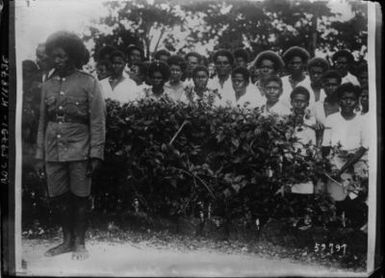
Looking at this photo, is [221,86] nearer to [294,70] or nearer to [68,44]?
[294,70]

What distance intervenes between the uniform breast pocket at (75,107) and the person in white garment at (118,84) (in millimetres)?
95

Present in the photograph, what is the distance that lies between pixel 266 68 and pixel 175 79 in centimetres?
35

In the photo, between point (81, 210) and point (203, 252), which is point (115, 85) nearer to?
point (81, 210)

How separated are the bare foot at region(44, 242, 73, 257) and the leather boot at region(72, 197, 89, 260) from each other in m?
0.02

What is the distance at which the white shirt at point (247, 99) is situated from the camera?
2.04m

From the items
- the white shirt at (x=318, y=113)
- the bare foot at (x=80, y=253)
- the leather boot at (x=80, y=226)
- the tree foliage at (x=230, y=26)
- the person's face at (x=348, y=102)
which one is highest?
the tree foliage at (x=230, y=26)

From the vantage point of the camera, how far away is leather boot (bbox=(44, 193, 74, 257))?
203 centimetres

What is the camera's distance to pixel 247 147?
203cm

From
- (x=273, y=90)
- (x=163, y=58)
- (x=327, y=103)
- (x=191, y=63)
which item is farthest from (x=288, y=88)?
(x=163, y=58)

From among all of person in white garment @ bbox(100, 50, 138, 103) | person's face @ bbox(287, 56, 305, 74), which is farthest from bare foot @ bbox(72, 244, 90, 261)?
person's face @ bbox(287, 56, 305, 74)

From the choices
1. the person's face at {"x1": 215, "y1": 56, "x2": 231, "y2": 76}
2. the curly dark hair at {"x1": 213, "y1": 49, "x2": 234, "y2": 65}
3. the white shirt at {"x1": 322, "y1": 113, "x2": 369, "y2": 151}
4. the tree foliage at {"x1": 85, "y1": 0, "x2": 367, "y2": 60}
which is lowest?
the white shirt at {"x1": 322, "y1": 113, "x2": 369, "y2": 151}

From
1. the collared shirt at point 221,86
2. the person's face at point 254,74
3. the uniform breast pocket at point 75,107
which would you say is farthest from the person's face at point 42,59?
the person's face at point 254,74

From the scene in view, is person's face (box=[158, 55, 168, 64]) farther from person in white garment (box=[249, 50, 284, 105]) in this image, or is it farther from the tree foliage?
person in white garment (box=[249, 50, 284, 105])

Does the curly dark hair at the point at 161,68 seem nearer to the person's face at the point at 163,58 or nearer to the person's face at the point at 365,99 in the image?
the person's face at the point at 163,58
